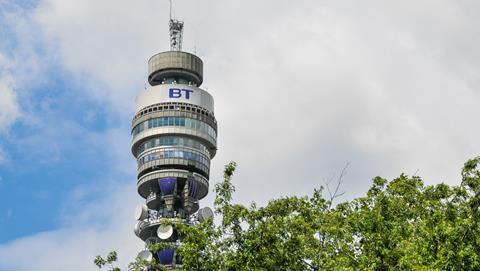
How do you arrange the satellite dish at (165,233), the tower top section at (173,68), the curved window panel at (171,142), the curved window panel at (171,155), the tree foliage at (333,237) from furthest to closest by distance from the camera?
the tower top section at (173,68)
the curved window panel at (171,142)
the curved window panel at (171,155)
the satellite dish at (165,233)
the tree foliage at (333,237)

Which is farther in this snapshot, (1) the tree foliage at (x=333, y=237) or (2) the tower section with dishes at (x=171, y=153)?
(2) the tower section with dishes at (x=171, y=153)

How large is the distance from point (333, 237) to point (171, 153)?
350 ft

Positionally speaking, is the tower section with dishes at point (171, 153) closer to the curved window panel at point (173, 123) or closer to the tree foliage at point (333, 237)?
the curved window panel at point (173, 123)

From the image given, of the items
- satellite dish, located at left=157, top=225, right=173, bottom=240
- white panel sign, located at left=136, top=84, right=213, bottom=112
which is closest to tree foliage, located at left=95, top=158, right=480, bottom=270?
satellite dish, located at left=157, top=225, right=173, bottom=240

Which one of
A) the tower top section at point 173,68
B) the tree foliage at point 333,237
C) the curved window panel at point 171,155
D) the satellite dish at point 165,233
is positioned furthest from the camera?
the tower top section at point 173,68

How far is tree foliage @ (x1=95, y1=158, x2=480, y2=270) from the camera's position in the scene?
39906mm

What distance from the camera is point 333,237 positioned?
43.5 meters

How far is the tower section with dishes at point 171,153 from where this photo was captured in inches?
5861

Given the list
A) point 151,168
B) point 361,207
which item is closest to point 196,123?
point 151,168

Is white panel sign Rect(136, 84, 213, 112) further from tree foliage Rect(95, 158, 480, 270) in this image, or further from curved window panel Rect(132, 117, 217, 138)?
tree foliage Rect(95, 158, 480, 270)

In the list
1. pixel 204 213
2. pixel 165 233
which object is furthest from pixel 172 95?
pixel 165 233

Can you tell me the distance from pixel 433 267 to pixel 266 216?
33.2 ft

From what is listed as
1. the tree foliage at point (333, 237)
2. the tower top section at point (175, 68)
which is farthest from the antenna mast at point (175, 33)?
the tree foliage at point (333, 237)

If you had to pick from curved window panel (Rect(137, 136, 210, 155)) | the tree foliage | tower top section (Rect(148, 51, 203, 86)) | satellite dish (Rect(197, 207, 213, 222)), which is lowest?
the tree foliage
